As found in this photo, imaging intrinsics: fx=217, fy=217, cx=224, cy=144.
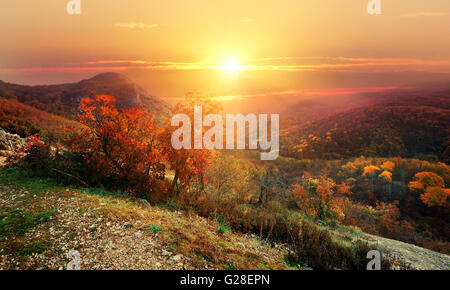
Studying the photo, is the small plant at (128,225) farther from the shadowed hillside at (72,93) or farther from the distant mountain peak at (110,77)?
the distant mountain peak at (110,77)

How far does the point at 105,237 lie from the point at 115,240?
32 cm

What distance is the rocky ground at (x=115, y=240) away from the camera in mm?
4719

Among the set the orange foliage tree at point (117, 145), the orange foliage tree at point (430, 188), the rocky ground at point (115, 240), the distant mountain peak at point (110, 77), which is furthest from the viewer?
the distant mountain peak at point (110, 77)

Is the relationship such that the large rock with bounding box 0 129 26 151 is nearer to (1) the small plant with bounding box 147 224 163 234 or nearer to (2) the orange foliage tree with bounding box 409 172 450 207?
(1) the small plant with bounding box 147 224 163 234

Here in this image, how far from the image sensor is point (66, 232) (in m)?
5.55

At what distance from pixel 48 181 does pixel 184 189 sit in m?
5.61

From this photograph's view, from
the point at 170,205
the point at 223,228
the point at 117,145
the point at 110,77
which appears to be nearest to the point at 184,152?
the point at 170,205

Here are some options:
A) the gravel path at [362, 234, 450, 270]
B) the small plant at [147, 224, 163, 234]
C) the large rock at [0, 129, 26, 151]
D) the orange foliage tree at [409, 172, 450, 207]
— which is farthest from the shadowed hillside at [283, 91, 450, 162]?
the large rock at [0, 129, 26, 151]

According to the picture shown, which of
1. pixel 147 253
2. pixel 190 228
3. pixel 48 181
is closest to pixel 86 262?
pixel 147 253

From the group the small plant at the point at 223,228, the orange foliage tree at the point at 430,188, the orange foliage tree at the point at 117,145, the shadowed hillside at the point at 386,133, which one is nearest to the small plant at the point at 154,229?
the small plant at the point at 223,228

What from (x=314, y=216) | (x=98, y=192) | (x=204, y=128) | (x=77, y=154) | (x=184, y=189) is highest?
(x=204, y=128)

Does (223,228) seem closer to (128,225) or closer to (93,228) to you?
(128,225)

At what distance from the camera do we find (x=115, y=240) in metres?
5.40
